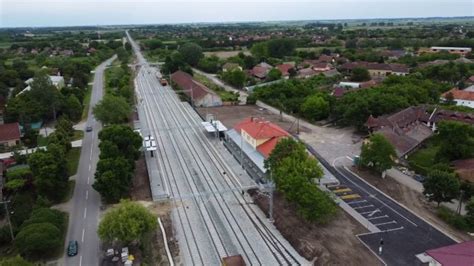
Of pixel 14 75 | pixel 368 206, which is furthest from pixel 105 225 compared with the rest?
pixel 14 75

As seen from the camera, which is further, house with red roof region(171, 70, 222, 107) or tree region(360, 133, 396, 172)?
house with red roof region(171, 70, 222, 107)

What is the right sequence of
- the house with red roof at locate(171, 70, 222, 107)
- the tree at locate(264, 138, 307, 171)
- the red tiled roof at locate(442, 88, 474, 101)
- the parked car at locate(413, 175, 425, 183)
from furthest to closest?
the house with red roof at locate(171, 70, 222, 107), the red tiled roof at locate(442, 88, 474, 101), the parked car at locate(413, 175, 425, 183), the tree at locate(264, 138, 307, 171)

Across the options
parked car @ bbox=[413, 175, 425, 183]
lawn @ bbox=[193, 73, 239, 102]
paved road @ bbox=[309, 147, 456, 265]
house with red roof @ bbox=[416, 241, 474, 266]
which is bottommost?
paved road @ bbox=[309, 147, 456, 265]

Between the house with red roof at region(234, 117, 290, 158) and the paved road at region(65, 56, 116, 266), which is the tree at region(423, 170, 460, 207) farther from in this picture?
the paved road at region(65, 56, 116, 266)

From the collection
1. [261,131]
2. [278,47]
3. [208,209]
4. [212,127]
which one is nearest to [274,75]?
[212,127]

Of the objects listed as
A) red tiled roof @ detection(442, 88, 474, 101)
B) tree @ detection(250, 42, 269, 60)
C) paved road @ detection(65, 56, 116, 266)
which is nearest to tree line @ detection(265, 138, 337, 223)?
paved road @ detection(65, 56, 116, 266)

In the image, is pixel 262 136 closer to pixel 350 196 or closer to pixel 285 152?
pixel 285 152

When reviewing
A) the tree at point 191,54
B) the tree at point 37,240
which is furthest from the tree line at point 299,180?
the tree at point 191,54

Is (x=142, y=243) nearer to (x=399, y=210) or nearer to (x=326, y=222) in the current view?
(x=326, y=222)
